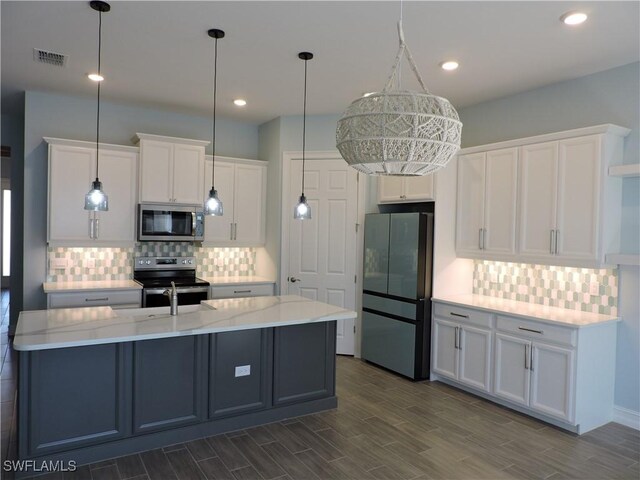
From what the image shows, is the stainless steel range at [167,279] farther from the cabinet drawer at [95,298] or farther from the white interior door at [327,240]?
the white interior door at [327,240]

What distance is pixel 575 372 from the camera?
3.57m

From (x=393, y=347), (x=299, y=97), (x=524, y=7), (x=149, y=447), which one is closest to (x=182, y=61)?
(x=299, y=97)

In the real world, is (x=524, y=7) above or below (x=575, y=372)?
above

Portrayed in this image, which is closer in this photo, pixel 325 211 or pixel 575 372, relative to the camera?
pixel 575 372

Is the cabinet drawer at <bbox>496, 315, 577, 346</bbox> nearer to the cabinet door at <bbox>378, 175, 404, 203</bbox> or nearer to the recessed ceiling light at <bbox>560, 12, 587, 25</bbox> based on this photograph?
the cabinet door at <bbox>378, 175, 404, 203</bbox>

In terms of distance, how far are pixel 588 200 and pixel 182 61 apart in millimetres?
3576

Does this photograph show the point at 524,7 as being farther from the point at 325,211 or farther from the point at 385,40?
the point at 325,211

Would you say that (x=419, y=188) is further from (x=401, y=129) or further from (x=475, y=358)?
(x=401, y=129)

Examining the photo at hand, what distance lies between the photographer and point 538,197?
13.5 feet

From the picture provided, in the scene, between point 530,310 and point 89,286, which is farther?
point 89,286

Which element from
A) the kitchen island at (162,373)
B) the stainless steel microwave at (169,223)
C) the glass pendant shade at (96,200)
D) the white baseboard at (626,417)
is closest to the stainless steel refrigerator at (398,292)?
the kitchen island at (162,373)

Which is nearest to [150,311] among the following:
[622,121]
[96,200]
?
[96,200]

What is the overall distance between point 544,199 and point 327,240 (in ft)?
8.34

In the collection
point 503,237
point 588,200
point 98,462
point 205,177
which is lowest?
point 98,462
